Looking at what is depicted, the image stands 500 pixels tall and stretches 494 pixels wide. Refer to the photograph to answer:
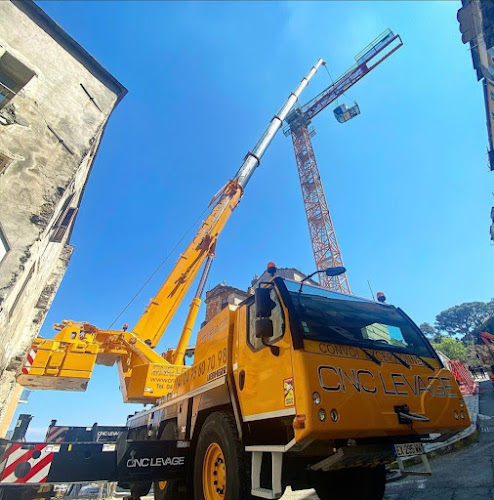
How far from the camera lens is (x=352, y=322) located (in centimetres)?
363

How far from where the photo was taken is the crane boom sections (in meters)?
9.59

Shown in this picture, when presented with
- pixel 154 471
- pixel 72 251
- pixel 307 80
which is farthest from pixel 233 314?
pixel 307 80

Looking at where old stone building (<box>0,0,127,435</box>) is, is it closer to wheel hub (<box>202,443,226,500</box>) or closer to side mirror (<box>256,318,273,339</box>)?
wheel hub (<box>202,443,226,500</box>)

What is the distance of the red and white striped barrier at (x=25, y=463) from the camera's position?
3498 mm

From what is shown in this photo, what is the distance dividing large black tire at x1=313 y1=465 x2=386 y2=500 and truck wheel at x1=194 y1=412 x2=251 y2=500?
4.51 ft

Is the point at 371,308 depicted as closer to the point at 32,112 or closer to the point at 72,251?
the point at 32,112

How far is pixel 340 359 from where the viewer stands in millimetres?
2994

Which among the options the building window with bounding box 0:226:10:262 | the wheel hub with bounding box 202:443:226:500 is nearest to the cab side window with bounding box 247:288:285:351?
the wheel hub with bounding box 202:443:226:500

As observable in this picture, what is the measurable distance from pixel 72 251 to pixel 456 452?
13.0 metres

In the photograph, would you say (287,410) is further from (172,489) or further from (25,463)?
(25,463)

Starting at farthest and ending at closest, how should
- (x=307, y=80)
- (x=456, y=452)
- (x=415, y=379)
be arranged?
(x=307, y=80)
(x=456, y=452)
(x=415, y=379)

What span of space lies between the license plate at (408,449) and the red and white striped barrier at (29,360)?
8.57 meters

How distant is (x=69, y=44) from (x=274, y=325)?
9.82 metres

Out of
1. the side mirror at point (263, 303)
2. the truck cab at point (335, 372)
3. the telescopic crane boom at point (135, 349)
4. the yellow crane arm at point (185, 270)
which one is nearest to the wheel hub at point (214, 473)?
the truck cab at point (335, 372)
